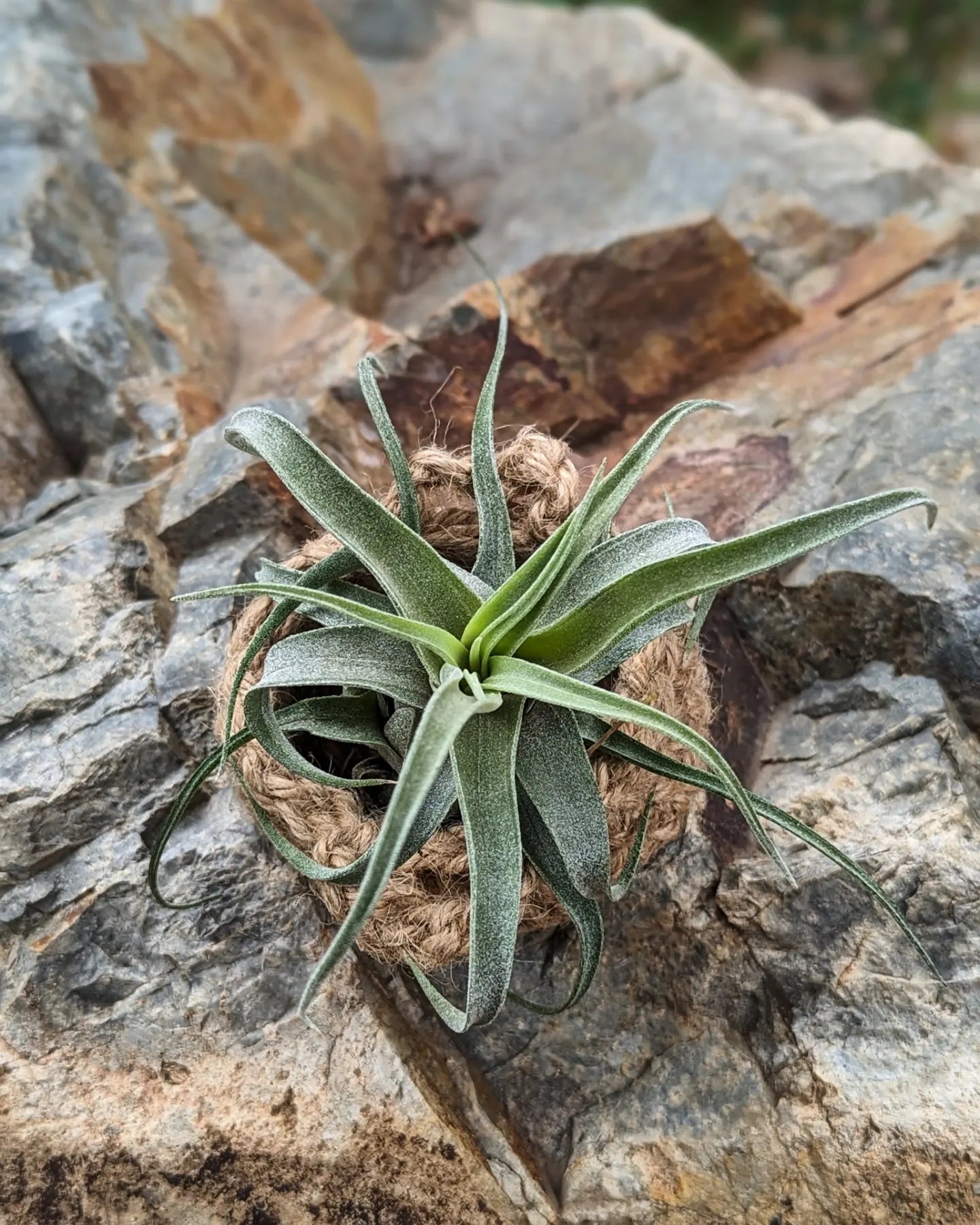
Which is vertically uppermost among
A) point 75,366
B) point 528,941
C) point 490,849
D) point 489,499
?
point 75,366

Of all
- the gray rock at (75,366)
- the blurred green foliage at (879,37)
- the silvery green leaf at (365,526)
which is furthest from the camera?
the blurred green foliage at (879,37)

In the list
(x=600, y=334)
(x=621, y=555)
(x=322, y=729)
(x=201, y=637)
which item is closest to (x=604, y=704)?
(x=621, y=555)

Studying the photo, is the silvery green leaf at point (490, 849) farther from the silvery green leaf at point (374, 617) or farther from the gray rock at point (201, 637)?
the gray rock at point (201, 637)

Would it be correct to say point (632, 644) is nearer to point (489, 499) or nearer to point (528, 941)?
point (489, 499)

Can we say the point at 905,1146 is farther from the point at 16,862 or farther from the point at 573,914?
the point at 16,862

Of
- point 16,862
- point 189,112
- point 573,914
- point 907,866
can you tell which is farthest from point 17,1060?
point 189,112

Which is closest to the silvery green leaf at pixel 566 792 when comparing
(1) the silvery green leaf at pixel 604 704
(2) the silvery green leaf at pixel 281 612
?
A: (1) the silvery green leaf at pixel 604 704

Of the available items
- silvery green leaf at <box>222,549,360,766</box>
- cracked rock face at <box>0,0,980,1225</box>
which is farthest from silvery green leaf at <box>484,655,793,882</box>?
cracked rock face at <box>0,0,980,1225</box>
